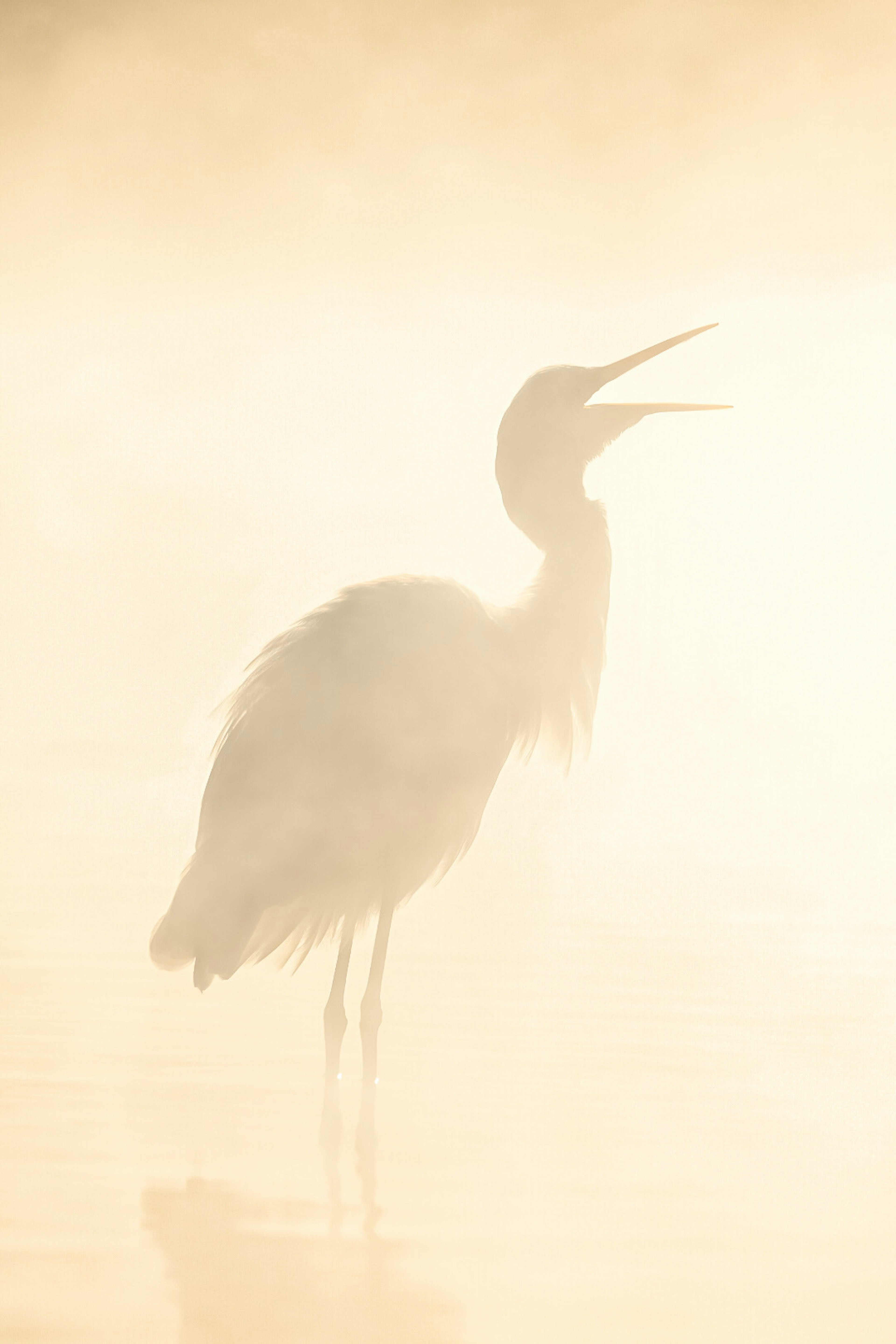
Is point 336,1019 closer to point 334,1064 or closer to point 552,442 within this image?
point 334,1064

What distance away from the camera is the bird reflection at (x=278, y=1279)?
1.80 meters

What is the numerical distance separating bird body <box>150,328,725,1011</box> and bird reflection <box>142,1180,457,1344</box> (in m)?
0.90

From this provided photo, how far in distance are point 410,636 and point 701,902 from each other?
4.78 metres

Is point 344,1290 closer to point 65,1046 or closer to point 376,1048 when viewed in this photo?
point 376,1048

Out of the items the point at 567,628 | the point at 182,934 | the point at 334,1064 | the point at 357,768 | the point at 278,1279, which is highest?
the point at 567,628

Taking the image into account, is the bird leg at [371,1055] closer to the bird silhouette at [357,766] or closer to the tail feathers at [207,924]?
Result: the bird silhouette at [357,766]

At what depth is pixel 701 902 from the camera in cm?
783

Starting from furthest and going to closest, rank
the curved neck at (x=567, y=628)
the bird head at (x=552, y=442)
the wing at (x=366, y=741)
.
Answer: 1. the bird head at (x=552, y=442)
2. the curved neck at (x=567, y=628)
3. the wing at (x=366, y=741)

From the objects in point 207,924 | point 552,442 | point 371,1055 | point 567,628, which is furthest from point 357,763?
point 552,442

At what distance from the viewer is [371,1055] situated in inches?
127

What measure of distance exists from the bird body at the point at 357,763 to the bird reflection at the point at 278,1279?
90cm

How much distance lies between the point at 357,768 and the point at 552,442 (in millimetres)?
1100

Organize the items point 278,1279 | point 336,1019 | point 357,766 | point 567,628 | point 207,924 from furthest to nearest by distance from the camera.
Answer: point 567,628, point 357,766, point 336,1019, point 207,924, point 278,1279

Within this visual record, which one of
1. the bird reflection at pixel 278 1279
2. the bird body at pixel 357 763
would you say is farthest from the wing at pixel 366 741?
the bird reflection at pixel 278 1279
